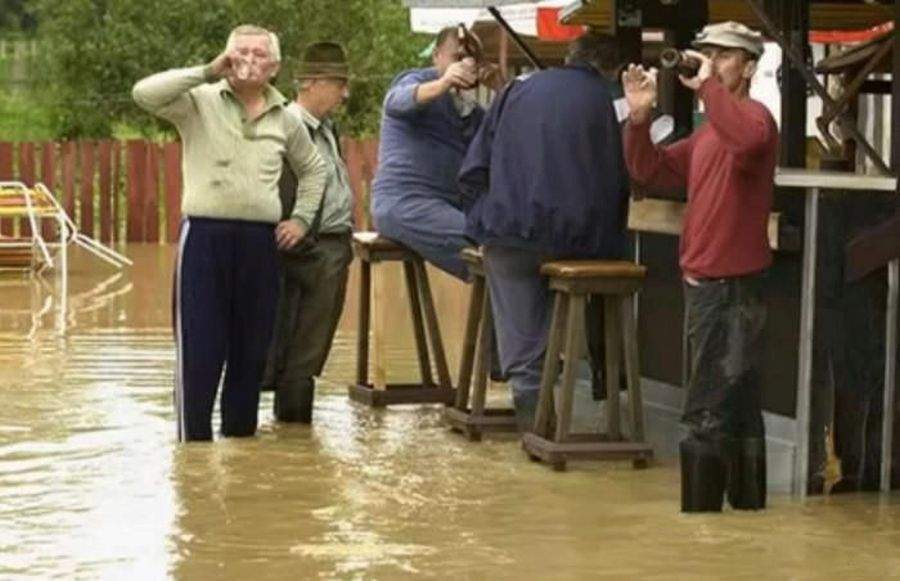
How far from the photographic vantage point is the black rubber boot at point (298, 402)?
1298cm

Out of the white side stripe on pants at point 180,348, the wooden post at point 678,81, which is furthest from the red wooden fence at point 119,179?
the white side stripe on pants at point 180,348

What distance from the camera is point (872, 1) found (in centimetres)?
1130

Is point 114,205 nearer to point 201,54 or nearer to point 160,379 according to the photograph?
point 201,54

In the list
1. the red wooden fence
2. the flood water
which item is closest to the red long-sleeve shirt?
the flood water

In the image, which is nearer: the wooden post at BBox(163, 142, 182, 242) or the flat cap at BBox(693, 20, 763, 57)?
the flat cap at BBox(693, 20, 763, 57)

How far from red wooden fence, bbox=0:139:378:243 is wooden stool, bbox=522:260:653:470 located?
60.8 feet

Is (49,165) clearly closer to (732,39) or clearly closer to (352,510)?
(352,510)

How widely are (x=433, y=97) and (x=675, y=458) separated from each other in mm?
2291

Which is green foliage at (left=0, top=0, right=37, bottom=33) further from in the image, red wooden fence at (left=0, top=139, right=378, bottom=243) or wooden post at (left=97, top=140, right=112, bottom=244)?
wooden post at (left=97, top=140, right=112, bottom=244)

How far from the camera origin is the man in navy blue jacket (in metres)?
11.5

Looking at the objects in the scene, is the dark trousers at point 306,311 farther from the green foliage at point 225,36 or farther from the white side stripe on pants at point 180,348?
the green foliage at point 225,36

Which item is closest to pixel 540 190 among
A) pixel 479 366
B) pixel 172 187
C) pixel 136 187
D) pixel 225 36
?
pixel 479 366

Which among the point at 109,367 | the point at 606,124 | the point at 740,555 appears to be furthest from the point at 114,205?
the point at 740,555

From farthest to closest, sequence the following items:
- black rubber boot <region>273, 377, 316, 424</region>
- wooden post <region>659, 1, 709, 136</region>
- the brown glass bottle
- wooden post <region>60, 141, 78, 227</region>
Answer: wooden post <region>60, 141, 78, 227</region>, black rubber boot <region>273, 377, 316, 424</region>, wooden post <region>659, 1, 709, 136</region>, the brown glass bottle
